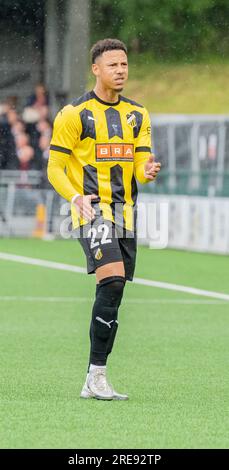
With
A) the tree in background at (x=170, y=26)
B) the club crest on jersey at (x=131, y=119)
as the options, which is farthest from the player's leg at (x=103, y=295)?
the tree in background at (x=170, y=26)

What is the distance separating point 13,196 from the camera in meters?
24.8

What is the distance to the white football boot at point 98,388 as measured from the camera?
8062 millimetres

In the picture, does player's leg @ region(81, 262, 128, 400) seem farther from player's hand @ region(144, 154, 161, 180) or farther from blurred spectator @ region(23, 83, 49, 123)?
blurred spectator @ region(23, 83, 49, 123)

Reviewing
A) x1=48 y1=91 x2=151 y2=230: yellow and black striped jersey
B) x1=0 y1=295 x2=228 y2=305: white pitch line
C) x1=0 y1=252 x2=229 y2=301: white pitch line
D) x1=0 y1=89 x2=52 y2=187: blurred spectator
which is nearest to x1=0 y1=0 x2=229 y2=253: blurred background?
x1=0 y1=89 x2=52 y2=187: blurred spectator

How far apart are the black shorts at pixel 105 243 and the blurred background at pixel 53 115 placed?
42.0ft

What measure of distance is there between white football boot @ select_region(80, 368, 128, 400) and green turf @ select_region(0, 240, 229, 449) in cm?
7

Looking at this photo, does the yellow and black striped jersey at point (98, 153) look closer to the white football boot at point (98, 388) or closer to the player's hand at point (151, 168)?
the player's hand at point (151, 168)

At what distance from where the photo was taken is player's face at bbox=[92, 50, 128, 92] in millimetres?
8203

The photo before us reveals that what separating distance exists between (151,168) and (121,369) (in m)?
1.87

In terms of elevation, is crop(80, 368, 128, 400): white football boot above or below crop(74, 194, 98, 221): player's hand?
below

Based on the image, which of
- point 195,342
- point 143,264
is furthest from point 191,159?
point 195,342

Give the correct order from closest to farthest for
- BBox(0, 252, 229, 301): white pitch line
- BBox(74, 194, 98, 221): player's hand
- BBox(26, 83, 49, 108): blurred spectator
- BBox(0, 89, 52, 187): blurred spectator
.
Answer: BBox(74, 194, 98, 221): player's hand
BBox(0, 252, 229, 301): white pitch line
BBox(0, 89, 52, 187): blurred spectator
BBox(26, 83, 49, 108): blurred spectator

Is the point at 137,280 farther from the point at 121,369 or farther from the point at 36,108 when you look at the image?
the point at 36,108
